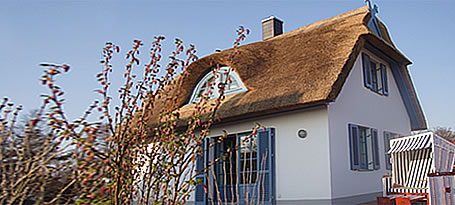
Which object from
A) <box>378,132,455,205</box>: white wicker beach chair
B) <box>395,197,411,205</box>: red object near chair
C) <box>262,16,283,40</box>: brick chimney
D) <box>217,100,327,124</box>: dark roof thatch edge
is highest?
<box>262,16,283,40</box>: brick chimney

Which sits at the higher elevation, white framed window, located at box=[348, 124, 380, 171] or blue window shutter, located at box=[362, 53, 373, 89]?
blue window shutter, located at box=[362, 53, 373, 89]

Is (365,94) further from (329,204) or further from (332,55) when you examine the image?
(329,204)

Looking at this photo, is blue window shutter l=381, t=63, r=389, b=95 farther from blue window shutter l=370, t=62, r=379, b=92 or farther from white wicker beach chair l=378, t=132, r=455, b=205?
white wicker beach chair l=378, t=132, r=455, b=205

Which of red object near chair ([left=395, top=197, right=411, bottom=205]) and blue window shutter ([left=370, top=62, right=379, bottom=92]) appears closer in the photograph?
red object near chair ([left=395, top=197, right=411, bottom=205])

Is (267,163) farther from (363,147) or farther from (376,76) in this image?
(376,76)

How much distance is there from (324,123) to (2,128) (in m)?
5.69

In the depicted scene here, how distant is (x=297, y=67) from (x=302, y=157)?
1.88 metres

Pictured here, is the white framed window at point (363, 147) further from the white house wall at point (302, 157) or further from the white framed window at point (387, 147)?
the white house wall at point (302, 157)

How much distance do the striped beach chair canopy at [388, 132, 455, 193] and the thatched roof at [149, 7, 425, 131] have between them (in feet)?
4.58

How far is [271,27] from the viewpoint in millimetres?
11750

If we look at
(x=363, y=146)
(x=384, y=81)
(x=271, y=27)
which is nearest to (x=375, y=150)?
(x=363, y=146)

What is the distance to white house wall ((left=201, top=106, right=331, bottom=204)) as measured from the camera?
6.79 metres

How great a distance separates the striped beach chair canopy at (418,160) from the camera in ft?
17.8

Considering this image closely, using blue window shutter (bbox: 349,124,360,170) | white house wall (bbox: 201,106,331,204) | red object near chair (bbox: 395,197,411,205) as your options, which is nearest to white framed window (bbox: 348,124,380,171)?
blue window shutter (bbox: 349,124,360,170)
